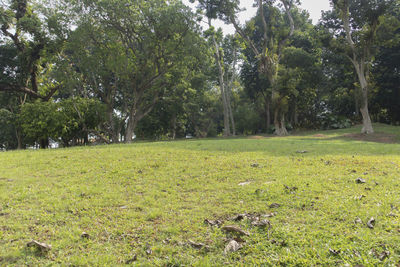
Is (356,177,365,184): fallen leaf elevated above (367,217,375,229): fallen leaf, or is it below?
above

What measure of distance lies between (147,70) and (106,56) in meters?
Result: 3.25

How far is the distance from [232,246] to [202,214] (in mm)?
980

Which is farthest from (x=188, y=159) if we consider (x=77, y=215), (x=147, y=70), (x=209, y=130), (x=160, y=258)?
(x=209, y=130)

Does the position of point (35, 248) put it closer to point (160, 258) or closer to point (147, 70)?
point (160, 258)

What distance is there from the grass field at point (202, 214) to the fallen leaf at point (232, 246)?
47 millimetres

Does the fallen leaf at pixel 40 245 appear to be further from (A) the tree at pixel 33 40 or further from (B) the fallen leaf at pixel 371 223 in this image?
(A) the tree at pixel 33 40

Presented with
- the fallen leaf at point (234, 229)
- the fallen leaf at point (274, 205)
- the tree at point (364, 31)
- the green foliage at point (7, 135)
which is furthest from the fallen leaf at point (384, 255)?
the green foliage at point (7, 135)

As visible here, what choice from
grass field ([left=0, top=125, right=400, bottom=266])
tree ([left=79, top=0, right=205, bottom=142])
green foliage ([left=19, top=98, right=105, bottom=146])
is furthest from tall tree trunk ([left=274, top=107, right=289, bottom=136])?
grass field ([left=0, top=125, right=400, bottom=266])

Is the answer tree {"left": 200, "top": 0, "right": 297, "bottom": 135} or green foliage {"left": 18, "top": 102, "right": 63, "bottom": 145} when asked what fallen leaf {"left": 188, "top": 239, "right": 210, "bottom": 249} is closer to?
green foliage {"left": 18, "top": 102, "right": 63, "bottom": 145}

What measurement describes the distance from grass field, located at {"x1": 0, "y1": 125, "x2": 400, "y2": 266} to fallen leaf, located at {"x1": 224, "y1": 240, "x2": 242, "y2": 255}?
47 mm

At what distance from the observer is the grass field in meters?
2.59

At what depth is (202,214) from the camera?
3.65 metres

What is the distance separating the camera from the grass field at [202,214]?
102 inches

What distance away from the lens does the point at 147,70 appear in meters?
19.8
